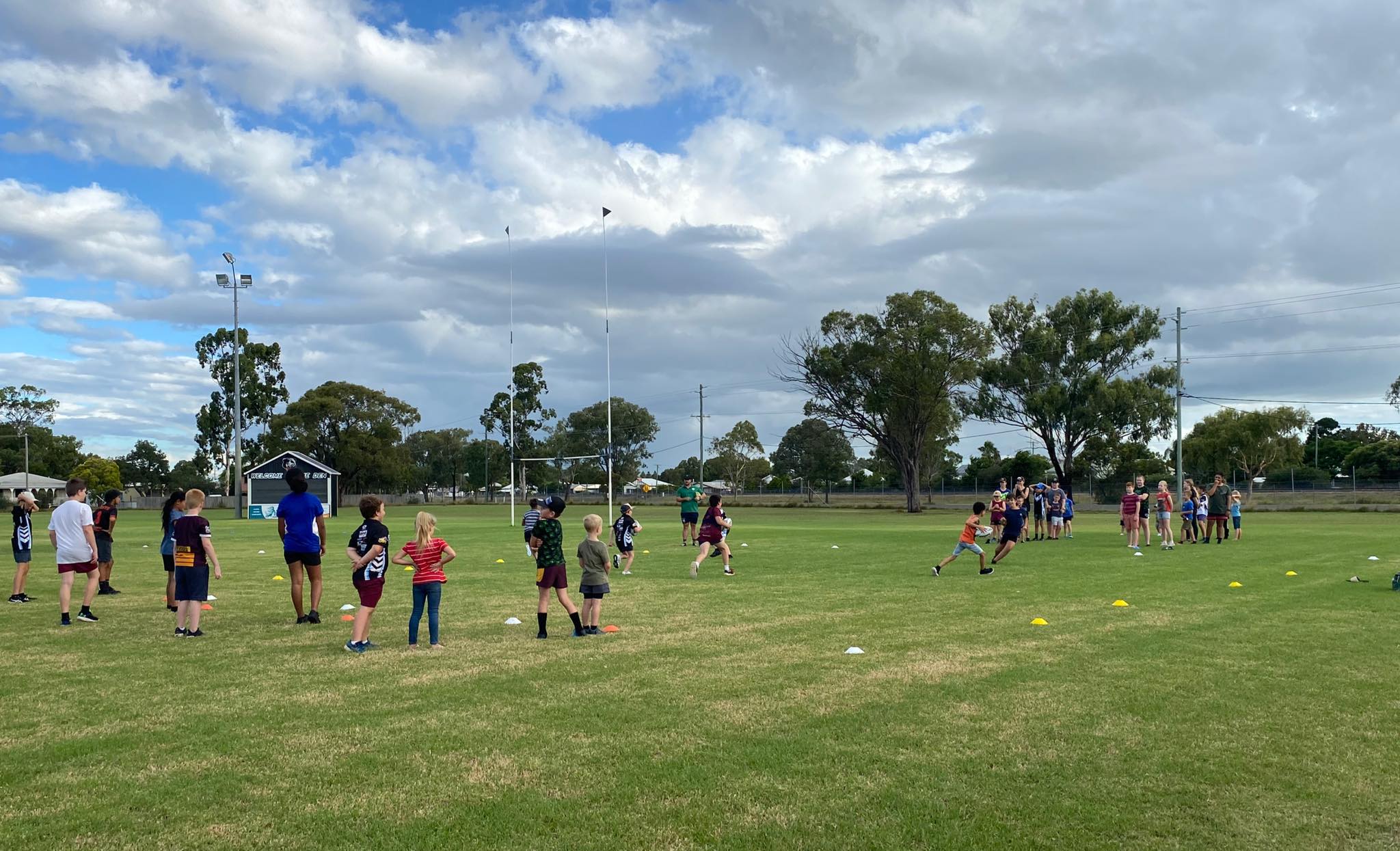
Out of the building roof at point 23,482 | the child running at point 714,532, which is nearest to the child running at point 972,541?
the child running at point 714,532

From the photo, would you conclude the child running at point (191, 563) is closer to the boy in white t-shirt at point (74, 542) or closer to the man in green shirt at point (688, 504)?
the boy in white t-shirt at point (74, 542)

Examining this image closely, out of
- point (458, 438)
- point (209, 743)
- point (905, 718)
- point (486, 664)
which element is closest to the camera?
point (209, 743)

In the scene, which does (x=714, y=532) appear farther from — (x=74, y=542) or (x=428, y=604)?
(x=74, y=542)

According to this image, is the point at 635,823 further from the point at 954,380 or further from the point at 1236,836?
the point at 954,380

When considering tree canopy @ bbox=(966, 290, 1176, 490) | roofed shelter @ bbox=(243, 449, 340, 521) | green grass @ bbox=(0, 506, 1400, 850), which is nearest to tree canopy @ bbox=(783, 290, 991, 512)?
tree canopy @ bbox=(966, 290, 1176, 490)

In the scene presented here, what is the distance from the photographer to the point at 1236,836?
16.6 feet

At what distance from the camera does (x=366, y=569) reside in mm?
10414

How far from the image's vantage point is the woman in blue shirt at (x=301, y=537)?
1234 cm

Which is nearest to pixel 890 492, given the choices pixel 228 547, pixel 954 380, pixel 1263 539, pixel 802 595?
pixel 954 380

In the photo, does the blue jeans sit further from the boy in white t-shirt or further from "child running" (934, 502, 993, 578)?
"child running" (934, 502, 993, 578)

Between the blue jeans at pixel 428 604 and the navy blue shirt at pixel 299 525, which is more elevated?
the navy blue shirt at pixel 299 525

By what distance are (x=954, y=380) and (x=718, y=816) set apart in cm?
6870

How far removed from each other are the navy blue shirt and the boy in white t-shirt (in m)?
2.67

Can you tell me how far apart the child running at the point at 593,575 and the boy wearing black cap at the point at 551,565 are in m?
0.14
